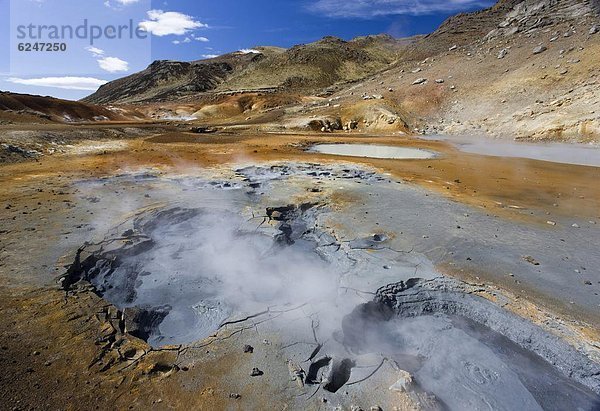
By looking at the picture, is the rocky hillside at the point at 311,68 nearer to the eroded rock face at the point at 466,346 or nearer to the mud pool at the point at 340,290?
the mud pool at the point at 340,290

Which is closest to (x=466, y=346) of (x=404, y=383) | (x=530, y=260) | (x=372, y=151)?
(x=404, y=383)

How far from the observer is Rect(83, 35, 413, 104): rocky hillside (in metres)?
63.0

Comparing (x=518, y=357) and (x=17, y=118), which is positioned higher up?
(x=17, y=118)

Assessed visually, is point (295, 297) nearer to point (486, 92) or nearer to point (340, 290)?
point (340, 290)

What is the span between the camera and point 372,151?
1709 centimetres

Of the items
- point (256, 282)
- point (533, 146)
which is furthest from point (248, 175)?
point (533, 146)

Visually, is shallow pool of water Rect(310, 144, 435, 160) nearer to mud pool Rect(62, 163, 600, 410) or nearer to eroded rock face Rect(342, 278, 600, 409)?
mud pool Rect(62, 163, 600, 410)

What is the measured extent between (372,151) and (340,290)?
13.5m

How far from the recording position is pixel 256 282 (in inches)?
196

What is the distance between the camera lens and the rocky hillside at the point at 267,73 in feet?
207

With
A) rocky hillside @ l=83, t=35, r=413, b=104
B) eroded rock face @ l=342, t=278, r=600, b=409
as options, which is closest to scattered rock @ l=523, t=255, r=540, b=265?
eroded rock face @ l=342, t=278, r=600, b=409

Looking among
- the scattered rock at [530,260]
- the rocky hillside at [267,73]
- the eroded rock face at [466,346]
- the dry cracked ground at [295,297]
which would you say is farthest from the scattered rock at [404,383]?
A: the rocky hillside at [267,73]

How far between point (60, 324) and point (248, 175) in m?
7.08

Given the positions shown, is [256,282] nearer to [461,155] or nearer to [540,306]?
[540,306]
